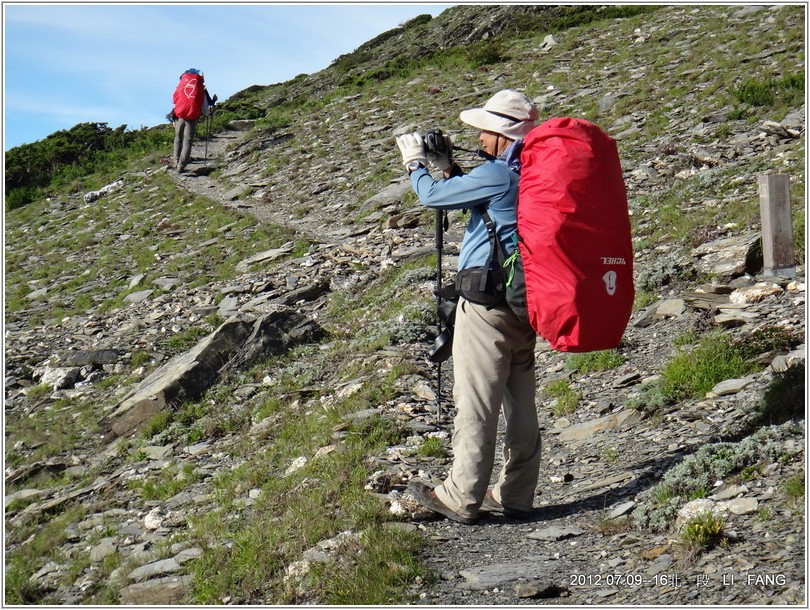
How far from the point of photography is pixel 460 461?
555 cm

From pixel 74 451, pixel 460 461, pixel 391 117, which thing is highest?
Result: pixel 391 117

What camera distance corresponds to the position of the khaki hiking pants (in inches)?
212

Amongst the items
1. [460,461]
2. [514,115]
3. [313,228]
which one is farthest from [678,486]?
[313,228]

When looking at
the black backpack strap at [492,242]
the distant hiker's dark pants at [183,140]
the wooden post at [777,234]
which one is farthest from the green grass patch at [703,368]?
the distant hiker's dark pants at [183,140]

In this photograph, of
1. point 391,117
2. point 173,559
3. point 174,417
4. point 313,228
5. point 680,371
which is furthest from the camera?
point 391,117

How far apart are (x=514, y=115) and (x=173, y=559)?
13.7 ft

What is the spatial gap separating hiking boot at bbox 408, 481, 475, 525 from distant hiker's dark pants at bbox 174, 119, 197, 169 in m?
21.3

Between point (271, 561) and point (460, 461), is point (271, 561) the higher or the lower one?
the lower one

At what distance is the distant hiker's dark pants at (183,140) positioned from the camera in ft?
82.8

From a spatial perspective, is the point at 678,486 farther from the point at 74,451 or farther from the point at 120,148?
the point at 120,148

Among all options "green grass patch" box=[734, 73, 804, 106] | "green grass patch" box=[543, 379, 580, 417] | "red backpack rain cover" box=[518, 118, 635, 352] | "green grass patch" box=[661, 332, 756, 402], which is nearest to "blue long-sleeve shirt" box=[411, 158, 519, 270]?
"red backpack rain cover" box=[518, 118, 635, 352]

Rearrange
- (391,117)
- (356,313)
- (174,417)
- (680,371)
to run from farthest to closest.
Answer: (391,117)
(356,313)
(174,417)
(680,371)

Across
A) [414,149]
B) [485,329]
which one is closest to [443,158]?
[414,149]

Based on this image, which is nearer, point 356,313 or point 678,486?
point 678,486
